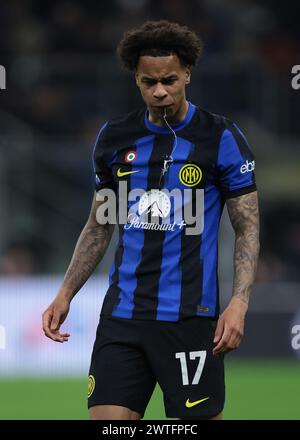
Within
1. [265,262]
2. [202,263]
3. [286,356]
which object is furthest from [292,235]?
[202,263]

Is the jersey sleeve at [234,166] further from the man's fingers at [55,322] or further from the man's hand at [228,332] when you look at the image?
the man's fingers at [55,322]

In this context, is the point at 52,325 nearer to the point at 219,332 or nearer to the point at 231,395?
the point at 219,332

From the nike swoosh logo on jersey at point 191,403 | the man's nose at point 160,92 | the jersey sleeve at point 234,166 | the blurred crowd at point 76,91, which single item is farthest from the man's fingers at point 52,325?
the blurred crowd at point 76,91

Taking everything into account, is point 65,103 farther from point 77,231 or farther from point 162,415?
point 162,415

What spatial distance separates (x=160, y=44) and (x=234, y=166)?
615 millimetres

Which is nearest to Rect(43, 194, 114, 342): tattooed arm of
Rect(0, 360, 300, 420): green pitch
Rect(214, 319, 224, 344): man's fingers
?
Rect(214, 319, 224, 344): man's fingers

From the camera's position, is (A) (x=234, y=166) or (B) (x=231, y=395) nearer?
(A) (x=234, y=166)

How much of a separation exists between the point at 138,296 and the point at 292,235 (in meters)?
9.42

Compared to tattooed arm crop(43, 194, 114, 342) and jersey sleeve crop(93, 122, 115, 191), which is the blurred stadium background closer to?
tattooed arm crop(43, 194, 114, 342)

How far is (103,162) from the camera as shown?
16.9 feet

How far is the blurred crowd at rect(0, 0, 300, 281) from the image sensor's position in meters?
12.8

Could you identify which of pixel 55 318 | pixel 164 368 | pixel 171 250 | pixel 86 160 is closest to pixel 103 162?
pixel 171 250

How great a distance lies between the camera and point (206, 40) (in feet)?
50.1
